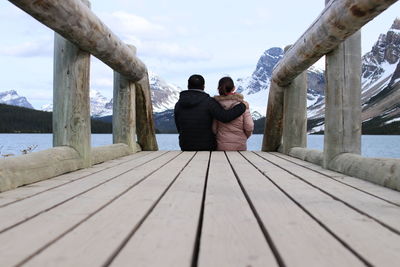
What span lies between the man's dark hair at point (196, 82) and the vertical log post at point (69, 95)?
241 cm

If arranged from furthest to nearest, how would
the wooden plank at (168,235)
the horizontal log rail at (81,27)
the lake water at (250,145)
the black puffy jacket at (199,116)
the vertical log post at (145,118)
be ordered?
the lake water at (250,145) < the vertical log post at (145,118) < the black puffy jacket at (199,116) < the horizontal log rail at (81,27) < the wooden plank at (168,235)

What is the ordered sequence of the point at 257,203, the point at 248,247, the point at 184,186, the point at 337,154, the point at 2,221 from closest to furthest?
the point at 248,247
the point at 2,221
the point at 257,203
the point at 184,186
the point at 337,154

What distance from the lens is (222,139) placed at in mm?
5711

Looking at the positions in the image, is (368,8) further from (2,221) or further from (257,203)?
(2,221)

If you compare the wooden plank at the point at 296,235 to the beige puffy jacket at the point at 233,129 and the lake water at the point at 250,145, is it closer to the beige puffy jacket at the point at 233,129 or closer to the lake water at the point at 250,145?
the beige puffy jacket at the point at 233,129

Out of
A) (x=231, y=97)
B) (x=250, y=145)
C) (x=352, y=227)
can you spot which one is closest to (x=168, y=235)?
(x=352, y=227)

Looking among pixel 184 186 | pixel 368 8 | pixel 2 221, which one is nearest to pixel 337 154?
pixel 368 8

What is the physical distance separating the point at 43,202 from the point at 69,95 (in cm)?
140

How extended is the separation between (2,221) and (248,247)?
929 mm

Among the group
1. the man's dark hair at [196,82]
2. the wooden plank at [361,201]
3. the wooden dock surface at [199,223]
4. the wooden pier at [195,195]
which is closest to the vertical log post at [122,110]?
the wooden pier at [195,195]

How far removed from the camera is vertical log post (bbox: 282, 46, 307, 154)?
508 centimetres

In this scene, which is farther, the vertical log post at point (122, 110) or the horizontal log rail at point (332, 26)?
the vertical log post at point (122, 110)

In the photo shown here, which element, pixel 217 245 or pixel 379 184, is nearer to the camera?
pixel 217 245

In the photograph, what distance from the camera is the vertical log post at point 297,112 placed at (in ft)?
16.7
